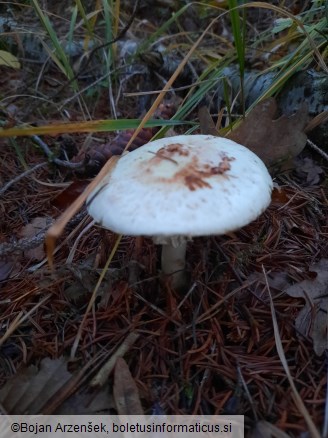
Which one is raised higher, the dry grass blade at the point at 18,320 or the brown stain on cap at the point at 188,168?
the brown stain on cap at the point at 188,168

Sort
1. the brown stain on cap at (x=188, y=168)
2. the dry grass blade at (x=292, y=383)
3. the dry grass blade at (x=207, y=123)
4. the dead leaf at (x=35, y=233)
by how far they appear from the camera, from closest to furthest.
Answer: the dry grass blade at (x=292, y=383), the brown stain on cap at (x=188, y=168), the dead leaf at (x=35, y=233), the dry grass blade at (x=207, y=123)

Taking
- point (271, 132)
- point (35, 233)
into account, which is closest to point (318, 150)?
point (271, 132)

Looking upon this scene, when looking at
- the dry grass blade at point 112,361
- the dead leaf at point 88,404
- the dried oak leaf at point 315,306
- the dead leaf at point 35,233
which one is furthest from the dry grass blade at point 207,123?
the dead leaf at point 88,404

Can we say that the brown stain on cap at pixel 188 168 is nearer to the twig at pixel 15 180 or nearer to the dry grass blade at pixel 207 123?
the dry grass blade at pixel 207 123

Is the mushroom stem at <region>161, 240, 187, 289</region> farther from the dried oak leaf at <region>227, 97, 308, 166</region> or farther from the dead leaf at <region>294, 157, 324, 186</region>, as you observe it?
the dead leaf at <region>294, 157, 324, 186</region>

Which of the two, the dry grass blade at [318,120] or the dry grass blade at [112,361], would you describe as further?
the dry grass blade at [318,120]

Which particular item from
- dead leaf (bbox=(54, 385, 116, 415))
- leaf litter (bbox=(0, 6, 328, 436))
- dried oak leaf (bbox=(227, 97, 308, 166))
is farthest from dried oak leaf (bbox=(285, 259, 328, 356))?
dead leaf (bbox=(54, 385, 116, 415))

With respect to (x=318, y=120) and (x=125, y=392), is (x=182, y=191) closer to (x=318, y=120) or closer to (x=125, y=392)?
(x=125, y=392)
